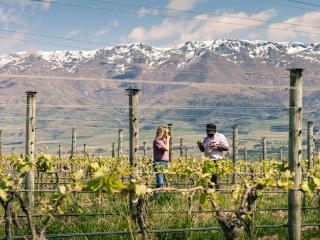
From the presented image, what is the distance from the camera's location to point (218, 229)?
789cm

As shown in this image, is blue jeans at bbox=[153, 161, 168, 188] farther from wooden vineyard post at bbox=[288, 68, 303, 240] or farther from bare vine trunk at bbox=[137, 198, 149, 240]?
bare vine trunk at bbox=[137, 198, 149, 240]

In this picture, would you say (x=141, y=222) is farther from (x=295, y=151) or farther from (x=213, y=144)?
(x=213, y=144)

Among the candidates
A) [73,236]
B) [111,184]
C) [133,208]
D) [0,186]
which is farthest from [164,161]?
[111,184]

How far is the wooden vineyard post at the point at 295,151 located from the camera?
7.38 m

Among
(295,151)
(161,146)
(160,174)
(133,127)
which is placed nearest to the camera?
(295,151)

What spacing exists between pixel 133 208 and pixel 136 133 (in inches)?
49.6

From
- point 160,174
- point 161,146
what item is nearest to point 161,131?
point 161,146

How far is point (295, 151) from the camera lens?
24.6 ft

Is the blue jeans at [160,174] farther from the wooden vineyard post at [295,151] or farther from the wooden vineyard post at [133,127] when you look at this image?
the wooden vineyard post at [295,151]

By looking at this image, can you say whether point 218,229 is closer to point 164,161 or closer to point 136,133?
point 136,133

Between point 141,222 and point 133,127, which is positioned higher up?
point 133,127

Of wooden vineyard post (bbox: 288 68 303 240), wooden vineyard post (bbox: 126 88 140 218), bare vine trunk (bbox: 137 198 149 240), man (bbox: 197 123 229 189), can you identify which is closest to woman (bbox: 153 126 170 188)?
man (bbox: 197 123 229 189)

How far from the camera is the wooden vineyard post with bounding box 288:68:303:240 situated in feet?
24.2

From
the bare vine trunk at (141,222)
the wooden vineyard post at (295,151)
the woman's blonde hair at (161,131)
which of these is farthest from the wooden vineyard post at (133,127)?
the woman's blonde hair at (161,131)
